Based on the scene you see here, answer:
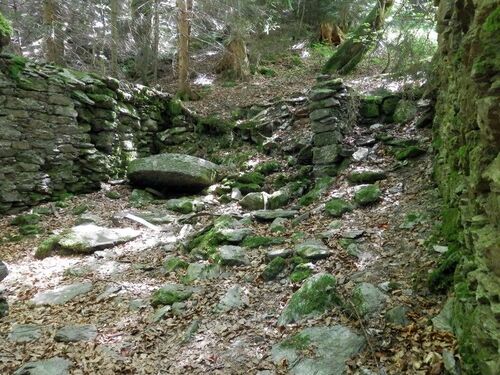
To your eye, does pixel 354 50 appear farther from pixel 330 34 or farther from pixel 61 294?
pixel 61 294

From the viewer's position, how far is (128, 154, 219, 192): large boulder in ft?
30.1

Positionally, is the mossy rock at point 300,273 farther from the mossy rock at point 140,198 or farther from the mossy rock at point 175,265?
the mossy rock at point 140,198

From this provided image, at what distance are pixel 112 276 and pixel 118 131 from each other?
546 centimetres

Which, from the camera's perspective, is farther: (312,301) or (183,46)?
(183,46)

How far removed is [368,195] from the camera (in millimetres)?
6160

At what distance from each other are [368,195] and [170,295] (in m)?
3.42

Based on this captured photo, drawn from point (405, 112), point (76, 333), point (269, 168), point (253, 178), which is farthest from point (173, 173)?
→ point (405, 112)

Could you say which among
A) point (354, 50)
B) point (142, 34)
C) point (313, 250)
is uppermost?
point (142, 34)

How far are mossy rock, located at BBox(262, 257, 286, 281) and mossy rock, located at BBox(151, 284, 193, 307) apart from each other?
0.99 meters

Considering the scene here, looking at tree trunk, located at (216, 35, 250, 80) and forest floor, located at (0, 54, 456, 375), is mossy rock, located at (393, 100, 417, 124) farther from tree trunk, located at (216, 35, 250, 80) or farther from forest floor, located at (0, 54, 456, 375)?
tree trunk, located at (216, 35, 250, 80)

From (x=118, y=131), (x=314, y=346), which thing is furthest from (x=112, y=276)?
(x=118, y=131)

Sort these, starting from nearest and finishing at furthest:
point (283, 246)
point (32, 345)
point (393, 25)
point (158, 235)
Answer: point (32, 345)
point (283, 246)
point (158, 235)
point (393, 25)

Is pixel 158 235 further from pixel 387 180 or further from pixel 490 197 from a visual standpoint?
pixel 490 197

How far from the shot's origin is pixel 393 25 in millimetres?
9875
